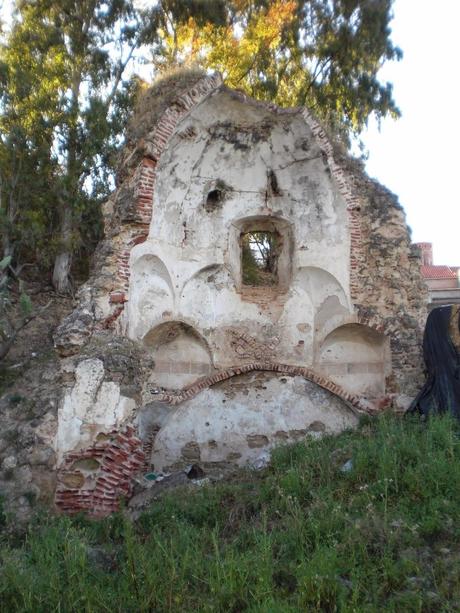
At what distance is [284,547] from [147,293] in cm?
473

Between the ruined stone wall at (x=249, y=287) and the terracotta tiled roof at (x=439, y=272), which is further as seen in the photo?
the terracotta tiled roof at (x=439, y=272)

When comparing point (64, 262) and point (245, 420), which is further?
point (64, 262)

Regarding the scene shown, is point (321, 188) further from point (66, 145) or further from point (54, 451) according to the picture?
point (66, 145)

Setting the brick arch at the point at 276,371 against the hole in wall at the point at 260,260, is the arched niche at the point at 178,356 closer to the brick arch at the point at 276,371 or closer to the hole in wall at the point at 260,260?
the brick arch at the point at 276,371

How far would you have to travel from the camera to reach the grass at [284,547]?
4.10 metres

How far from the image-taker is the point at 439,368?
26.8ft

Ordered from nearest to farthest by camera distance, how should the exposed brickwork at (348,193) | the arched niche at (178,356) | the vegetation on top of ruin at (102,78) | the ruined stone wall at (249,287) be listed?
the ruined stone wall at (249,287) < the arched niche at (178,356) < the exposed brickwork at (348,193) < the vegetation on top of ruin at (102,78)

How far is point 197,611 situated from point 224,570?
39cm

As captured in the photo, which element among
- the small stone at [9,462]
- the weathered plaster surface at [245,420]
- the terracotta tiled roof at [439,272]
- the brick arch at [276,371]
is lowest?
the small stone at [9,462]

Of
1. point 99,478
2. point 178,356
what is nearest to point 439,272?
point 178,356

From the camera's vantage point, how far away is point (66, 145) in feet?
45.0

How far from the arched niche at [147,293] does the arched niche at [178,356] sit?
1.01 ft

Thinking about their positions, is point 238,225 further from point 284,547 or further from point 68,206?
point 284,547

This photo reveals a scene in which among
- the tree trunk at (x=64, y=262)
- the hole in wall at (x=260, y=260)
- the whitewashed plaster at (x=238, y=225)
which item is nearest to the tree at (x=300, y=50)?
the hole in wall at (x=260, y=260)
